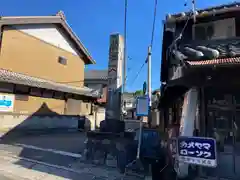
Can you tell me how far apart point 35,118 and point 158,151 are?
10.4m

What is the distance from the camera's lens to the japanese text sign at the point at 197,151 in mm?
5066

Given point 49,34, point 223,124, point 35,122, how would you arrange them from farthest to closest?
point 49,34, point 35,122, point 223,124

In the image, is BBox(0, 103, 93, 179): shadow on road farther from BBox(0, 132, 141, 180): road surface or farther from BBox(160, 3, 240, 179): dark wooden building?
BBox(160, 3, 240, 179): dark wooden building

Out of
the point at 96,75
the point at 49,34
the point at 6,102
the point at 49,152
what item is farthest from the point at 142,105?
the point at 96,75

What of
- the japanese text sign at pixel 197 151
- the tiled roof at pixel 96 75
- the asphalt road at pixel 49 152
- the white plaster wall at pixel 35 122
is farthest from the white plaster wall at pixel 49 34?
→ the japanese text sign at pixel 197 151

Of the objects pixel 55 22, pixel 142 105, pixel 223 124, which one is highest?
pixel 55 22

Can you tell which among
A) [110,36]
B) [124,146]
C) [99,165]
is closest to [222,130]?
[124,146]

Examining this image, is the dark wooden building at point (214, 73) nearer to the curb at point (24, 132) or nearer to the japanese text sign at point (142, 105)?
the japanese text sign at point (142, 105)

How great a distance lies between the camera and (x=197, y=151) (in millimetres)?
5258

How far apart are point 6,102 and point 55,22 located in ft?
26.4

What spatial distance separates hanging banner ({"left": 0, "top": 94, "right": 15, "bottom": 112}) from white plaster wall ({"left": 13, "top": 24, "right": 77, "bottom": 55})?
5026 mm

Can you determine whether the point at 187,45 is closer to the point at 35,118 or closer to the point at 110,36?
the point at 110,36

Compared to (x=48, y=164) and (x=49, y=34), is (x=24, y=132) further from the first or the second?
(x=49, y=34)

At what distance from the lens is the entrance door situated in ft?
22.9
